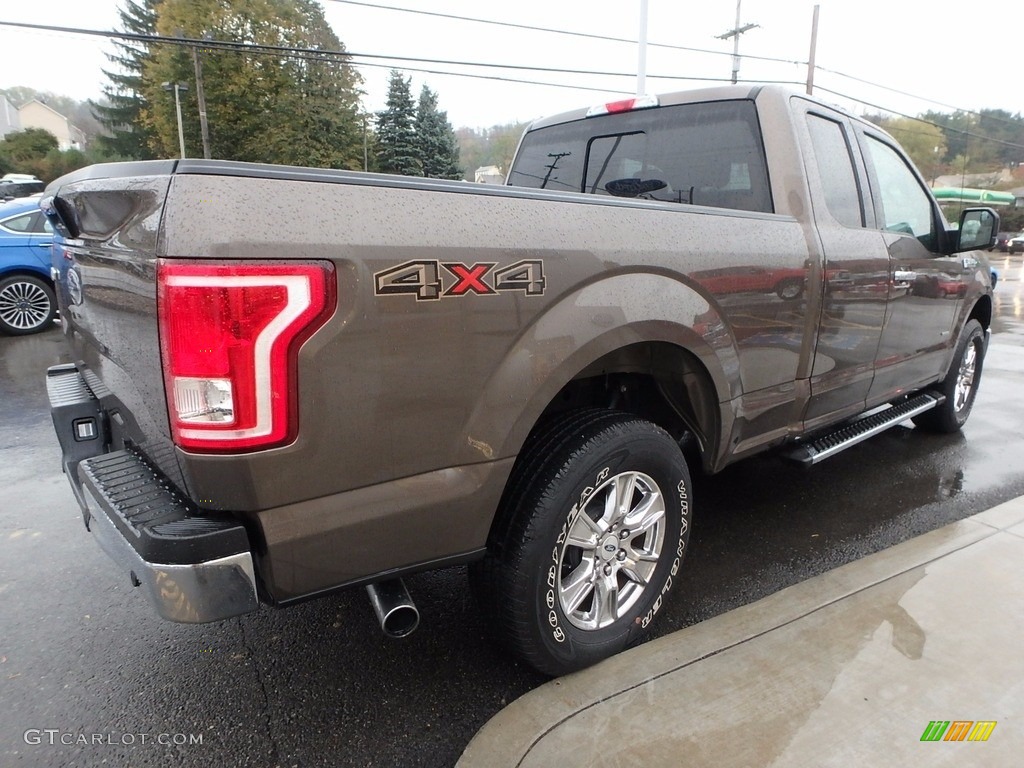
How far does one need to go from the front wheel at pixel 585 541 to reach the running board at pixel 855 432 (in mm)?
1109

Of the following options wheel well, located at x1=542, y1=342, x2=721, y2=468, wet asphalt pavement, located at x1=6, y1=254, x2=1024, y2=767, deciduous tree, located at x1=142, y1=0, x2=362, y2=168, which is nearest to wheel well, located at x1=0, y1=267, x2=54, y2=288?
wet asphalt pavement, located at x1=6, y1=254, x2=1024, y2=767

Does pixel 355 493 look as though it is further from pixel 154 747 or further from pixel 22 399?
pixel 22 399

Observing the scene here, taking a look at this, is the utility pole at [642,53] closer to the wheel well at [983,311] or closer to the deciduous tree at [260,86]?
the wheel well at [983,311]

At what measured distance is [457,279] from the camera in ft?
5.59

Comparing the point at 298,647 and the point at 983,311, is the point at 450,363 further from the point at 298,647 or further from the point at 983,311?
the point at 983,311

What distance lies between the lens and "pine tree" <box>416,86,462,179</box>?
3969 cm

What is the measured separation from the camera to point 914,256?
12.3 feet

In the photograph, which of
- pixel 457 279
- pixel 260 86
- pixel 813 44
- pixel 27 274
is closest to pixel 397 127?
pixel 260 86

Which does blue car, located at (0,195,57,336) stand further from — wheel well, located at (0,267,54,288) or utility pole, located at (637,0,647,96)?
utility pole, located at (637,0,647,96)

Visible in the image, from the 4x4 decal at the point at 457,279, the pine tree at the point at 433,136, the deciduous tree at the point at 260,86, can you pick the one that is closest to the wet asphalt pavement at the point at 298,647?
the 4x4 decal at the point at 457,279

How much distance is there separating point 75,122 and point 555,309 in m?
87.7

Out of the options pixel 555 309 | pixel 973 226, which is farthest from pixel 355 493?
pixel 973 226

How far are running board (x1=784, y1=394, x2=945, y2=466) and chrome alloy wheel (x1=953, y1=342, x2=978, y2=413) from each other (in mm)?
459

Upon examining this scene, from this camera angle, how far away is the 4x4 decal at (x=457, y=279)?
5.26 ft
